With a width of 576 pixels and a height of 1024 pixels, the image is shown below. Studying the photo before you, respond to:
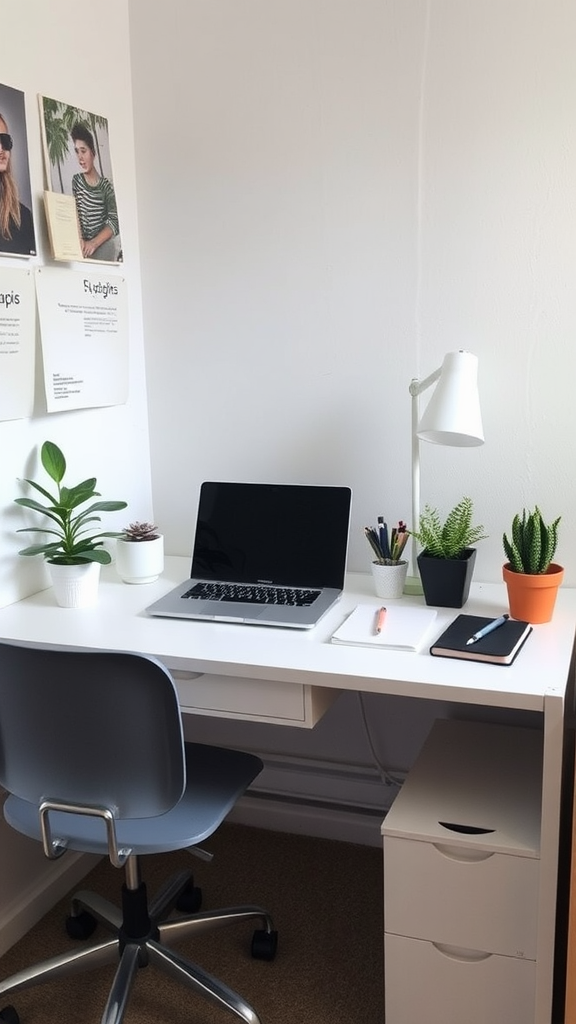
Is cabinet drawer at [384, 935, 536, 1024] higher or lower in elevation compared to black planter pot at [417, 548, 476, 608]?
lower

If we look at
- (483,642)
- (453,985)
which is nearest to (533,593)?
(483,642)

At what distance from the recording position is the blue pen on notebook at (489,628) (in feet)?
5.17

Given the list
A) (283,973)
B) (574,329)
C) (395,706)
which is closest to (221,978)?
(283,973)

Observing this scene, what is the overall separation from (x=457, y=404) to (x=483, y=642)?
0.48m

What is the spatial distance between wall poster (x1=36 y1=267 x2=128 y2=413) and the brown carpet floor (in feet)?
3.75

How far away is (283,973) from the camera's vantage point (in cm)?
182

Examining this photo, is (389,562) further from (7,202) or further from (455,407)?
(7,202)

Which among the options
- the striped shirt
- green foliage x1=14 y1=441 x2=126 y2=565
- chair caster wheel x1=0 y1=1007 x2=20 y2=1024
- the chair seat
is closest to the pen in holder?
the chair seat

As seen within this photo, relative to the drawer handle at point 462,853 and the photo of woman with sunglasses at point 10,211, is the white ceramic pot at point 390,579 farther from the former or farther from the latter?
the photo of woman with sunglasses at point 10,211

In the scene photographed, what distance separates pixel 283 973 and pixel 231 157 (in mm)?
1785

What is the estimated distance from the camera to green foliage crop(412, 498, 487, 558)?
1840 mm

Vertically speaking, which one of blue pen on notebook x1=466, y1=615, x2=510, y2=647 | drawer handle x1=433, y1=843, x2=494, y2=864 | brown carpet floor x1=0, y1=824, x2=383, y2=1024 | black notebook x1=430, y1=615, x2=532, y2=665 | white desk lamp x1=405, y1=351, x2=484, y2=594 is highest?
white desk lamp x1=405, y1=351, x2=484, y2=594

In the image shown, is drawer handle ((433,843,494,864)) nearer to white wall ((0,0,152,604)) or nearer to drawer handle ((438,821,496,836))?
drawer handle ((438,821,496,836))

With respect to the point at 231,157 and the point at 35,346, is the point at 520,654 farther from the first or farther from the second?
the point at 231,157
